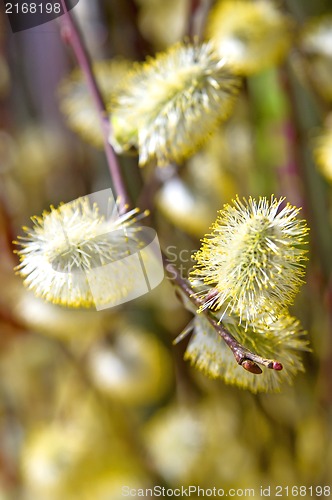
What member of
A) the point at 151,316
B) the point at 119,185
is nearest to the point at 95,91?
the point at 119,185

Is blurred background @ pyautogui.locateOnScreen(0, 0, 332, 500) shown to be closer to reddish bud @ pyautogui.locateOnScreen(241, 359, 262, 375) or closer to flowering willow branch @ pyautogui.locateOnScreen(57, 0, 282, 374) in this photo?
flowering willow branch @ pyautogui.locateOnScreen(57, 0, 282, 374)

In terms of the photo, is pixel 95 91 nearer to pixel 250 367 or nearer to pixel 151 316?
pixel 250 367

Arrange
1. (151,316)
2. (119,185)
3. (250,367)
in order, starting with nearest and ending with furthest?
(250,367), (119,185), (151,316)

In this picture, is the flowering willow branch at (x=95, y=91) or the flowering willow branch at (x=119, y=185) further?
the flowering willow branch at (x=95, y=91)

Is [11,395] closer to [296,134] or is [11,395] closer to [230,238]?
[296,134]

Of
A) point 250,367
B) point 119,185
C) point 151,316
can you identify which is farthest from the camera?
point 151,316

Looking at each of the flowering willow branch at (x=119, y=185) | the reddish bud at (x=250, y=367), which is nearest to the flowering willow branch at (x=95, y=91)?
the flowering willow branch at (x=119, y=185)

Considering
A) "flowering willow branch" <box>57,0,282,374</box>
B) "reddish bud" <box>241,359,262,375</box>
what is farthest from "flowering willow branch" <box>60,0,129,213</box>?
"reddish bud" <box>241,359,262,375</box>

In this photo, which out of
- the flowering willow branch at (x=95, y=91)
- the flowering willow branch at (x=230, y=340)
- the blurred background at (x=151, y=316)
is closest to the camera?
the flowering willow branch at (x=230, y=340)

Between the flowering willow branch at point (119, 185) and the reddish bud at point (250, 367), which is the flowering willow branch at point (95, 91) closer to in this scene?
the flowering willow branch at point (119, 185)

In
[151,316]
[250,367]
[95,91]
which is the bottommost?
[151,316]
